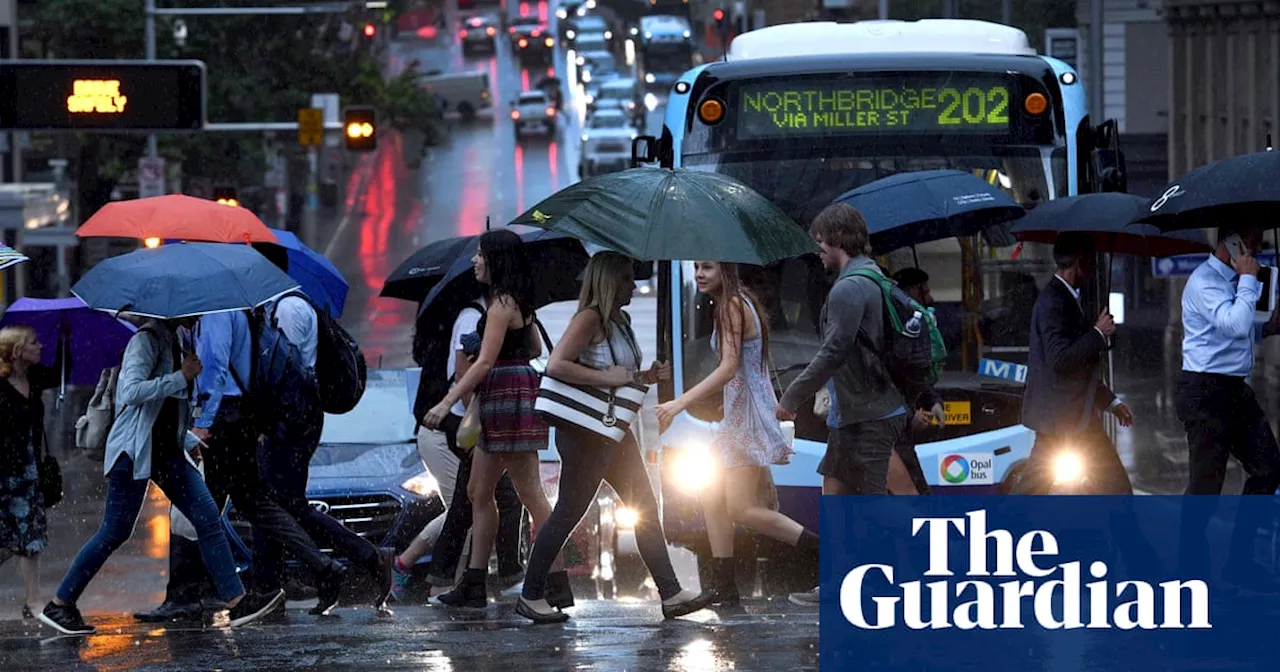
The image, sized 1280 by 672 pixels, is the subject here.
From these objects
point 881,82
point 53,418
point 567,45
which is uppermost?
point 567,45

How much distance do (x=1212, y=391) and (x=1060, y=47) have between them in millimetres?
24302

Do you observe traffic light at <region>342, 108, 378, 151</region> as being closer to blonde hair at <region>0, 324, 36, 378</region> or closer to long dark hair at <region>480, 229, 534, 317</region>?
blonde hair at <region>0, 324, 36, 378</region>

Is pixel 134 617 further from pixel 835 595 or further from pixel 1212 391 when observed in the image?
pixel 1212 391

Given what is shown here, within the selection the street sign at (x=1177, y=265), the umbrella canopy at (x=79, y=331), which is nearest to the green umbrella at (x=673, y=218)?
the umbrella canopy at (x=79, y=331)

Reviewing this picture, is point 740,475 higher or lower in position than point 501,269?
lower

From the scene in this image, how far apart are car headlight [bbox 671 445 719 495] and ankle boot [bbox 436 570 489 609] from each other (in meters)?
2.17

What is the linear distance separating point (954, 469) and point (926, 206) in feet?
6.07

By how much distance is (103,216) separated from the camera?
1016cm

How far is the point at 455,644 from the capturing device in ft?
26.5

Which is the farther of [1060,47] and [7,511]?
[1060,47]

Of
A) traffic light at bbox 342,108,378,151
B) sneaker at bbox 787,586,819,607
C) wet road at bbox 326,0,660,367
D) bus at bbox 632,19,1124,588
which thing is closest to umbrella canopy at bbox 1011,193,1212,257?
bus at bbox 632,19,1124,588

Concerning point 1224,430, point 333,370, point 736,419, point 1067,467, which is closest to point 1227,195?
point 1224,430

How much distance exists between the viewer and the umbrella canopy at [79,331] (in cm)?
960

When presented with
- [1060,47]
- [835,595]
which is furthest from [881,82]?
[1060,47]
